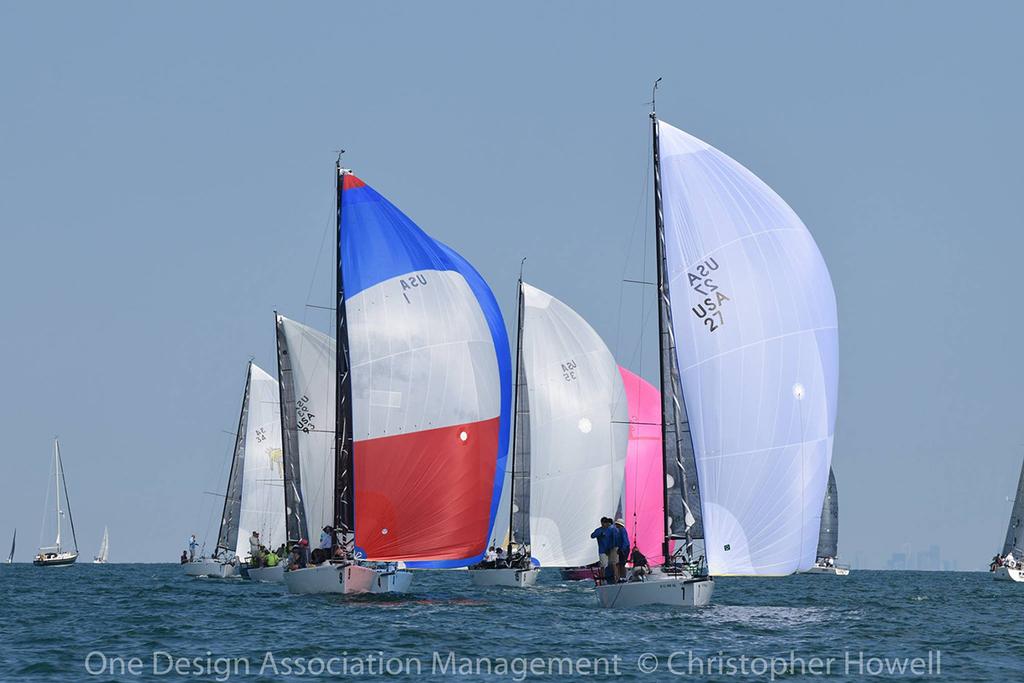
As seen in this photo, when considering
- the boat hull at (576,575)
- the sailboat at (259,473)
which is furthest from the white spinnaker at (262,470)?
the boat hull at (576,575)

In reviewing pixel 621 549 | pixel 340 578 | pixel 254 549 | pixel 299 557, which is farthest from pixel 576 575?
pixel 621 549

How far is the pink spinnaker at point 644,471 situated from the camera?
62.1 meters

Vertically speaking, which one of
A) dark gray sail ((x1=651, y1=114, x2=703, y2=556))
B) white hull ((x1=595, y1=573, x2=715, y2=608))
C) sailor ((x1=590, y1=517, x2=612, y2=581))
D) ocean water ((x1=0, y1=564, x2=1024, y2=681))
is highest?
dark gray sail ((x1=651, y1=114, x2=703, y2=556))

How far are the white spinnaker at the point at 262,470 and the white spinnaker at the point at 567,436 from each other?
20.8 m

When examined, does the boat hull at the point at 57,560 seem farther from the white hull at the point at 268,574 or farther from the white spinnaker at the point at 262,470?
the white hull at the point at 268,574

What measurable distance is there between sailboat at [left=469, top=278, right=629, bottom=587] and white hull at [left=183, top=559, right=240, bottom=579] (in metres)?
23.9

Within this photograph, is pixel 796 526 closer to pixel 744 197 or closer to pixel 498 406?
pixel 744 197

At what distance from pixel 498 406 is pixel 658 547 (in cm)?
2145

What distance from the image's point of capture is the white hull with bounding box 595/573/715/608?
35.4 meters

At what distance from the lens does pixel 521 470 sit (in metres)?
61.9

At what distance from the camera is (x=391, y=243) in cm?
4162

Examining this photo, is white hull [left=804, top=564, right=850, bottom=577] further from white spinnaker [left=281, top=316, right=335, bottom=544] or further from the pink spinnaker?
white spinnaker [left=281, top=316, right=335, bottom=544]

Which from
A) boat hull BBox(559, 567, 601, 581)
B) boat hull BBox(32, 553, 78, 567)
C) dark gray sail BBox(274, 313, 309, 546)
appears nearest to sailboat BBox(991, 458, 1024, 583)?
boat hull BBox(559, 567, 601, 581)

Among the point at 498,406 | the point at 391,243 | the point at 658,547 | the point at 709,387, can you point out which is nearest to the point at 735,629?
the point at 709,387
